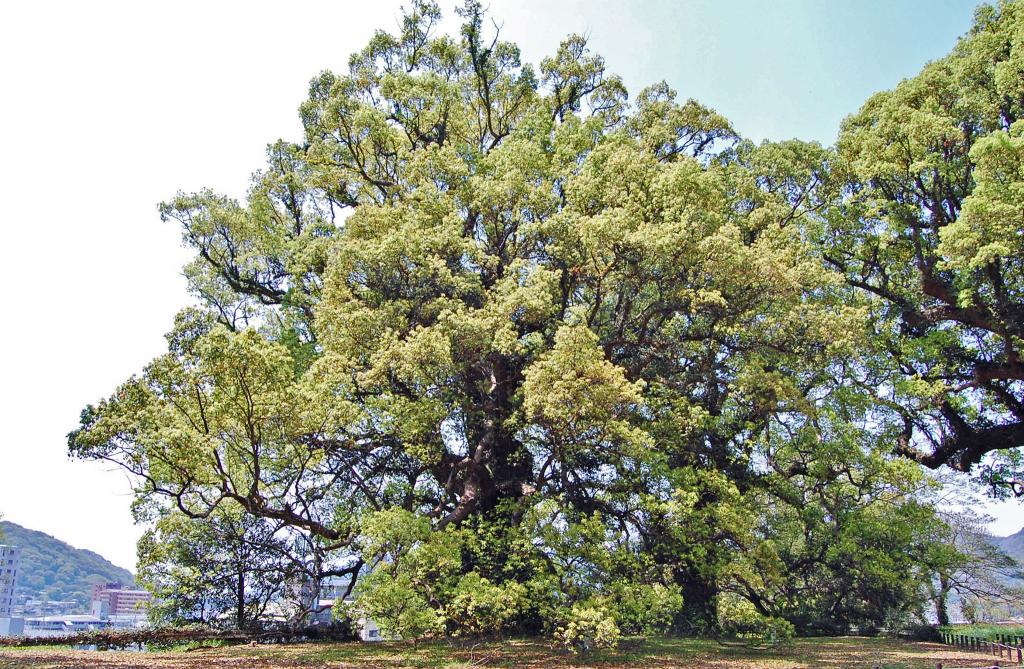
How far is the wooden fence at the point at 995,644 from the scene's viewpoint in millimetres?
10242

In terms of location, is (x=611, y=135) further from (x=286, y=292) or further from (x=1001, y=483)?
(x=1001, y=483)

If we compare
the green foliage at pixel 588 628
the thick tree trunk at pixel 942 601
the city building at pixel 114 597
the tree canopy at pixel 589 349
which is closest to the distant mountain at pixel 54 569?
the city building at pixel 114 597

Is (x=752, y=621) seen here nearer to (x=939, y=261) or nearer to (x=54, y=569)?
(x=939, y=261)

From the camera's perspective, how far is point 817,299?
13.1m

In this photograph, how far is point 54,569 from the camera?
81250 millimetres

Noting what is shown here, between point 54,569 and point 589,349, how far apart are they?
98.8 m

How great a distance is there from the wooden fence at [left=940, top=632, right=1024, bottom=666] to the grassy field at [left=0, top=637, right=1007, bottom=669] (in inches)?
16.3

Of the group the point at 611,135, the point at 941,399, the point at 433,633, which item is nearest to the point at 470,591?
the point at 433,633

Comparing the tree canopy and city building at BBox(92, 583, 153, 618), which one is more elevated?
the tree canopy

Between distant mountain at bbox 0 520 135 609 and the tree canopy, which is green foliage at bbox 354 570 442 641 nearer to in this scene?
the tree canopy

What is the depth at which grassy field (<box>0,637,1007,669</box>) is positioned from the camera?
8.62 meters

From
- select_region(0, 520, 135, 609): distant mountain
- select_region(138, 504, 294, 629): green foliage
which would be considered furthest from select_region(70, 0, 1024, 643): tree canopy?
select_region(0, 520, 135, 609): distant mountain

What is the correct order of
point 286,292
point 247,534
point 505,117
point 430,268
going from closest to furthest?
point 430,268
point 247,534
point 286,292
point 505,117

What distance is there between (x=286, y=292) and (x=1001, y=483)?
60.5 feet
